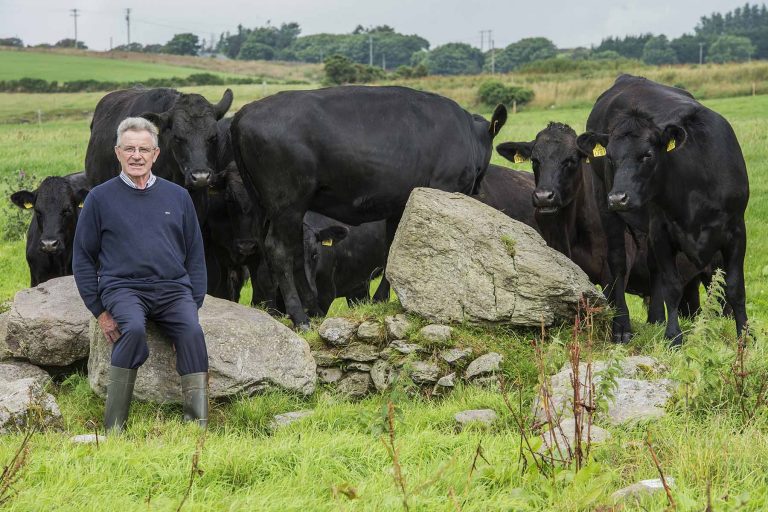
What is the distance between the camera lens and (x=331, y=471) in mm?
5875

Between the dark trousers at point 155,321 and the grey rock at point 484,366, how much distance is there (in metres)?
2.34

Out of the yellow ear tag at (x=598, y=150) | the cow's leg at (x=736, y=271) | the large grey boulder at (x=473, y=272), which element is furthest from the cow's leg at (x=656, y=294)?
the large grey boulder at (x=473, y=272)

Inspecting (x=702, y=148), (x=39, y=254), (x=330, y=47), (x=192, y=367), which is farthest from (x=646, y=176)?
(x=330, y=47)

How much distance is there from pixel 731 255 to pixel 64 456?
6.49 m

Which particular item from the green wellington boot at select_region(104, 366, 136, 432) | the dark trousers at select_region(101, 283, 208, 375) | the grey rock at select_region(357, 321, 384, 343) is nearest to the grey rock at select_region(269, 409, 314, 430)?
the dark trousers at select_region(101, 283, 208, 375)

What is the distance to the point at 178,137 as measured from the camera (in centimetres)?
→ 997

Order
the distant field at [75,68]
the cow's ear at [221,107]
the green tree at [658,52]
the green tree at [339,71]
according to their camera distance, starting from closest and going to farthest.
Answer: the cow's ear at [221,107], the green tree at [339,71], the distant field at [75,68], the green tree at [658,52]

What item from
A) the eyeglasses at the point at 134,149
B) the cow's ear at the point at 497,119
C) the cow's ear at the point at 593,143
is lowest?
the cow's ear at the point at 593,143

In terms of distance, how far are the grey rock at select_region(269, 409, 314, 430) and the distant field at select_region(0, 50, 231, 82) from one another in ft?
259

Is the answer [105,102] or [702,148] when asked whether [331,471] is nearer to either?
[702,148]

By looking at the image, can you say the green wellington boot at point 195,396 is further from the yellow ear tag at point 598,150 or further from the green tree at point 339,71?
the green tree at point 339,71

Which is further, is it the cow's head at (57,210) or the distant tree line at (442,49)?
the distant tree line at (442,49)

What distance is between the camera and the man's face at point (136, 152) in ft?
23.9

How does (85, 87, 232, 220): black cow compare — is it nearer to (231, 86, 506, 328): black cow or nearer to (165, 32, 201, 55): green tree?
(231, 86, 506, 328): black cow
